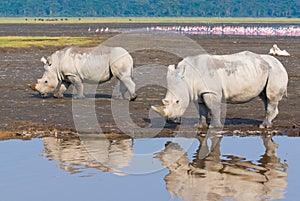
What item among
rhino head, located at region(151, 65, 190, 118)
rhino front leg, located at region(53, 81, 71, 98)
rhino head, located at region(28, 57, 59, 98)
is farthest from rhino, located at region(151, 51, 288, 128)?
rhino head, located at region(28, 57, 59, 98)

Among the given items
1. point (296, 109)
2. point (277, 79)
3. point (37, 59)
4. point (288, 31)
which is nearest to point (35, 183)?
point (277, 79)

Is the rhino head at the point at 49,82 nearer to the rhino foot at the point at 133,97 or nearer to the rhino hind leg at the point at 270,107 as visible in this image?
the rhino foot at the point at 133,97

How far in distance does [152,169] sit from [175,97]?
2857 millimetres

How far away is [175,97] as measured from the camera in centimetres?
1667

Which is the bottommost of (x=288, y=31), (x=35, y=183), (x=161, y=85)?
(x=35, y=183)

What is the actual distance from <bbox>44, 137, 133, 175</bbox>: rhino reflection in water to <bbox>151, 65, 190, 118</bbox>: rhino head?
3.79 ft

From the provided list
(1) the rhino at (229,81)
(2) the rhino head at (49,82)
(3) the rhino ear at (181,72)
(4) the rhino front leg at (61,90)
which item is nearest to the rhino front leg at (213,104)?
(1) the rhino at (229,81)

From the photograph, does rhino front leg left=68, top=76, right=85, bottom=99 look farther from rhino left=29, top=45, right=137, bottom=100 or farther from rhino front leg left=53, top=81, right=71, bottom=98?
rhino front leg left=53, top=81, right=71, bottom=98

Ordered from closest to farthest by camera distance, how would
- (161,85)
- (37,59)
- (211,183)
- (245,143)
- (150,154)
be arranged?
(211,183), (150,154), (245,143), (161,85), (37,59)

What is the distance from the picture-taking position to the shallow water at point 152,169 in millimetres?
12320

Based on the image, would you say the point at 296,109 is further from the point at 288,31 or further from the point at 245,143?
the point at 288,31

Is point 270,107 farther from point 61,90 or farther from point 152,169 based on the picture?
point 61,90

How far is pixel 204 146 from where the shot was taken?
16484 millimetres

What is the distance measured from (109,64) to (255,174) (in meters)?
11.1
